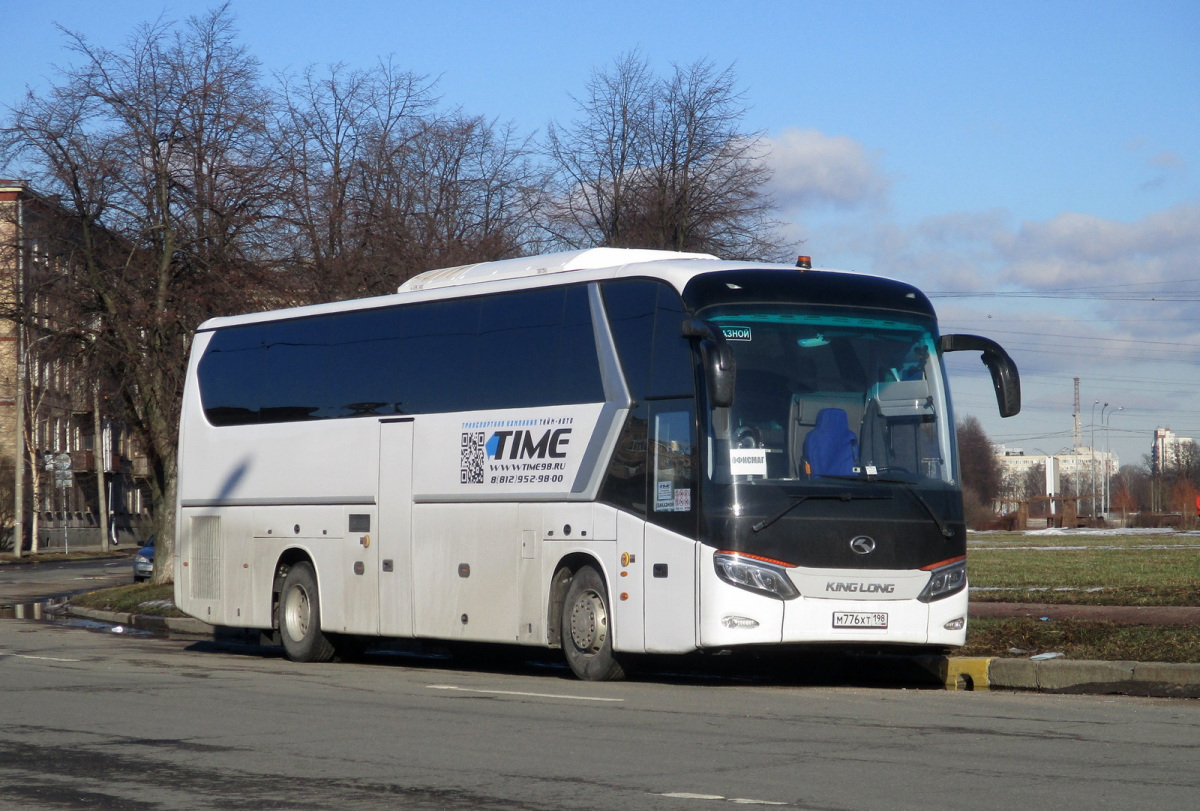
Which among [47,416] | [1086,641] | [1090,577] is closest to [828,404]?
[1086,641]

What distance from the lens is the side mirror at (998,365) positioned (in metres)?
14.1

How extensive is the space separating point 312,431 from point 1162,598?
10275 mm

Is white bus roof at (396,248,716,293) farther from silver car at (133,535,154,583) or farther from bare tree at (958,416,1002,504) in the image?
bare tree at (958,416,1002,504)

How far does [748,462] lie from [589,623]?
2340 millimetres

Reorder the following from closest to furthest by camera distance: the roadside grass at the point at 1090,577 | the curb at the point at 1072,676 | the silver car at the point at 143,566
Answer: the curb at the point at 1072,676, the roadside grass at the point at 1090,577, the silver car at the point at 143,566

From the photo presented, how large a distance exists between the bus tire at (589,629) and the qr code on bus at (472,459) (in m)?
1.65

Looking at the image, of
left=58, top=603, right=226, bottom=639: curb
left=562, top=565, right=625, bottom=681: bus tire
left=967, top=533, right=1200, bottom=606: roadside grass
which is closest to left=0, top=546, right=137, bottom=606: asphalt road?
left=58, top=603, right=226, bottom=639: curb

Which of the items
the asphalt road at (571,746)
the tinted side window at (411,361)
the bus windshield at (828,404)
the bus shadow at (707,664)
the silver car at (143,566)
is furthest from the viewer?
the silver car at (143,566)

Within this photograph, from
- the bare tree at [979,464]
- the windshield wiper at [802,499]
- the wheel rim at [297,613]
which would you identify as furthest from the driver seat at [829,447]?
the bare tree at [979,464]

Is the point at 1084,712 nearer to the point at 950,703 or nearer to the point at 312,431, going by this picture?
the point at 950,703

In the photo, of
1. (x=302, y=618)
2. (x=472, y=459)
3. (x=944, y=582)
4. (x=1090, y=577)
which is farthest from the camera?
(x=1090, y=577)

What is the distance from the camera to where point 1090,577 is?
25.7 meters

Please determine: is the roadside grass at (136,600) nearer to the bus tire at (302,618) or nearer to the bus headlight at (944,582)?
the bus tire at (302,618)

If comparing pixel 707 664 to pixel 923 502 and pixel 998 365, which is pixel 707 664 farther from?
pixel 998 365
